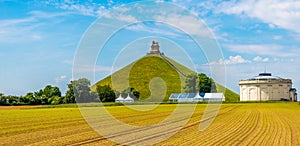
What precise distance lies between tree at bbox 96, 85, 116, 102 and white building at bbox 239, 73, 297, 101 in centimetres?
6844

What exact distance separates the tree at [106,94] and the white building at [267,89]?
68444mm

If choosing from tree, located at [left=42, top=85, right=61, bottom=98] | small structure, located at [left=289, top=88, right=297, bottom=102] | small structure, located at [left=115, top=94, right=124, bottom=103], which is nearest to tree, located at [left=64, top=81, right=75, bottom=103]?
small structure, located at [left=115, top=94, right=124, bottom=103]

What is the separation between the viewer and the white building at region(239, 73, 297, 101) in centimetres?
17712

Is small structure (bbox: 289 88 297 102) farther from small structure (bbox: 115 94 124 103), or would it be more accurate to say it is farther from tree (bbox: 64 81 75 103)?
tree (bbox: 64 81 75 103)

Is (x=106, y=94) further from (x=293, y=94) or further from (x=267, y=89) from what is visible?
(x=293, y=94)

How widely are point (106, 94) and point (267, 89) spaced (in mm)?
76338

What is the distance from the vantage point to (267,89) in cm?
17812

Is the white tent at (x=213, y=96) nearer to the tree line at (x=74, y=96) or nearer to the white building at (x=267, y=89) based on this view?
the white building at (x=267, y=89)

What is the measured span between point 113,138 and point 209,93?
13370 cm

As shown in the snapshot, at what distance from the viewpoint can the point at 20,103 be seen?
130125 mm

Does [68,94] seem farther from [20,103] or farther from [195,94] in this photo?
[195,94]

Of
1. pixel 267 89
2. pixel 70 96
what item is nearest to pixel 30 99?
pixel 70 96

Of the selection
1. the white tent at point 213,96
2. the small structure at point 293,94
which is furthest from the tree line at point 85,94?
the small structure at point 293,94

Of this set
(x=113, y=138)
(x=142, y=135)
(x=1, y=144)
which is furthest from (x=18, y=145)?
(x=142, y=135)
